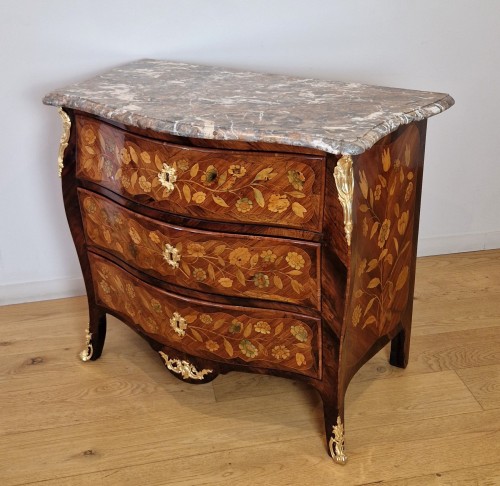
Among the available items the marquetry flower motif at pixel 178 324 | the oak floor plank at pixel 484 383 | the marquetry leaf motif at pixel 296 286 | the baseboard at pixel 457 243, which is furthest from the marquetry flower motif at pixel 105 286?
the baseboard at pixel 457 243

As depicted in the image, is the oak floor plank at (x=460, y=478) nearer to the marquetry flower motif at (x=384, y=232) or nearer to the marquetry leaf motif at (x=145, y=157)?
the marquetry flower motif at (x=384, y=232)

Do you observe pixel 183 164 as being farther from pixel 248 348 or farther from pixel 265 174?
pixel 248 348

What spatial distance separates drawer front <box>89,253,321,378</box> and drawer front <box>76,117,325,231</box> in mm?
238

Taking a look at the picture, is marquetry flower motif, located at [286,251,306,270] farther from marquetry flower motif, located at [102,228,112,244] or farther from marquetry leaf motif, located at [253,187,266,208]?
marquetry flower motif, located at [102,228,112,244]

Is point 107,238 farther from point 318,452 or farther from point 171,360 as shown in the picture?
point 318,452

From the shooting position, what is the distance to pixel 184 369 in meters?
1.93

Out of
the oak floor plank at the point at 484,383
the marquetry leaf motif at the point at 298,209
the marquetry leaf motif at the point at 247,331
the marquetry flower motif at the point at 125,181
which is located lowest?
the oak floor plank at the point at 484,383

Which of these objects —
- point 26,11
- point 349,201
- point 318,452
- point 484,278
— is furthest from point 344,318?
point 26,11

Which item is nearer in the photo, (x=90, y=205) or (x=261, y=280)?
(x=261, y=280)

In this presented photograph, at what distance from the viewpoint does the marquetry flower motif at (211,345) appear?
1828mm

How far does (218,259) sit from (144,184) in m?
0.24

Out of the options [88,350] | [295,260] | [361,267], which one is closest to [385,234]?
[361,267]

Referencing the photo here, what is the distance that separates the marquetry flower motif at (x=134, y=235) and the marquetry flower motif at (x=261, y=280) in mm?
307

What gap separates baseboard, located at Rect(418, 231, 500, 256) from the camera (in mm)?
2660
